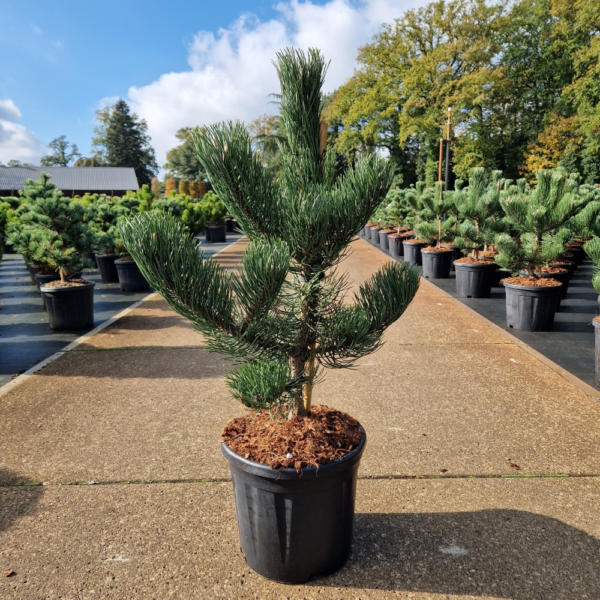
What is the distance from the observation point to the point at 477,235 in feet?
25.5

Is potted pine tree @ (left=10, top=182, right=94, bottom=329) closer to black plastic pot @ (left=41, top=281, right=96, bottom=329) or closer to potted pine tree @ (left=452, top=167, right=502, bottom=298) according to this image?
black plastic pot @ (left=41, top=281, right=96, bottom=329)

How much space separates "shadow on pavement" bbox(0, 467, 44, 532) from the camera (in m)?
2.51

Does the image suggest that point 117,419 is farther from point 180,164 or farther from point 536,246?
point 180,164

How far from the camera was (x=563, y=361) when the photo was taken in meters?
4.90

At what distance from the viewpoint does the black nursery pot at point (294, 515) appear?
6.36 feet

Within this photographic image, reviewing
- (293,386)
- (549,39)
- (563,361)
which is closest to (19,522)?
(293,386)

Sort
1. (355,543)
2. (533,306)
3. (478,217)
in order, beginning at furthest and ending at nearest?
(478,217), (533,306), (355,543)

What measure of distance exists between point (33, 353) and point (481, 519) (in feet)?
16.7

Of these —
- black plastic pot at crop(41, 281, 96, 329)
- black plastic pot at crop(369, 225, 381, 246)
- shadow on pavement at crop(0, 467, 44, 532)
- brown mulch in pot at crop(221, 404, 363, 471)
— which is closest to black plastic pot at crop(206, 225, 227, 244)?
black plastic pot at crop(369, 225, 381, 246)

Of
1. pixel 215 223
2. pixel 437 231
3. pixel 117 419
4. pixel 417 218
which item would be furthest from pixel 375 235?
pixel 117 419

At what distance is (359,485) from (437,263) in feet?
25.7

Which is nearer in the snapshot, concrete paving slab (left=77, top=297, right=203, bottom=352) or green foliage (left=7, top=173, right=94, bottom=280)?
concrete paving slab (left=77, top=297, right=203, bottom=352)

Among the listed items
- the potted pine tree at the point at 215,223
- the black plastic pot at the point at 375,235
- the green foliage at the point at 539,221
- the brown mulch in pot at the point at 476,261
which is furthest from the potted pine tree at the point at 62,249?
the black plastic pot at the point at 375,235

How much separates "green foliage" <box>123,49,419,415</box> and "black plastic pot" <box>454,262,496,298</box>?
6.26m
